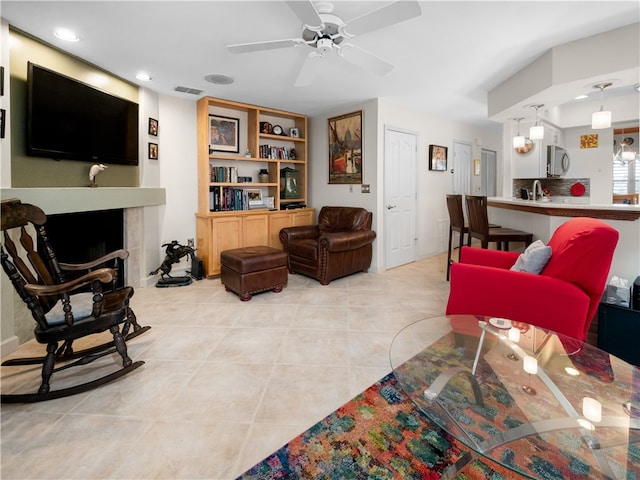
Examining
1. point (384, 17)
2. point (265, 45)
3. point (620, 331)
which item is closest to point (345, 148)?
point (265, 45)

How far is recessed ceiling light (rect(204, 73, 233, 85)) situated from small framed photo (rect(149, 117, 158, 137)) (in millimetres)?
948

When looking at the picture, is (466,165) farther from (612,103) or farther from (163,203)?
(163,203)

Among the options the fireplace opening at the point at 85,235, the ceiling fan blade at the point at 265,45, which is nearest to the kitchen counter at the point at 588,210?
the ceiling fan blade at the point at 265,45

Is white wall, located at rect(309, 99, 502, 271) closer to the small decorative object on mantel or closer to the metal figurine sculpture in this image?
the metal figurine sculpture

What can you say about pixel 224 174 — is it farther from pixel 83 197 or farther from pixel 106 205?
pixel 83 197

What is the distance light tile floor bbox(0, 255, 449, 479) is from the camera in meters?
1.39

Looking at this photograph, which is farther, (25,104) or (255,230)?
(255,230)

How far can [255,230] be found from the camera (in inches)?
184

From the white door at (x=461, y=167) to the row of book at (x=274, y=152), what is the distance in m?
3.06

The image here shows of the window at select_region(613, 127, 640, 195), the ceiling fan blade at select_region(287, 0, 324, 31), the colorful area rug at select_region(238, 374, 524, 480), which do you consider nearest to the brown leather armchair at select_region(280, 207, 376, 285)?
the ceiling fan blade at select_region(287, 0, 324, 31)

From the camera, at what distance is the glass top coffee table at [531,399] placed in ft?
3.53

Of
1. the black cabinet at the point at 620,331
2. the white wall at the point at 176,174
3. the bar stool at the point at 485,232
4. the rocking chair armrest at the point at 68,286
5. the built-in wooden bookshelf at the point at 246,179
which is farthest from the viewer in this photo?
the built-in wooden bookshelf at the point at 246,179

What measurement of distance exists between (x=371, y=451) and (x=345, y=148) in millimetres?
4161

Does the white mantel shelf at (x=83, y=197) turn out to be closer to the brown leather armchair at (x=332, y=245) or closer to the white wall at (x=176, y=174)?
the white wall at (x=176, y=174)
